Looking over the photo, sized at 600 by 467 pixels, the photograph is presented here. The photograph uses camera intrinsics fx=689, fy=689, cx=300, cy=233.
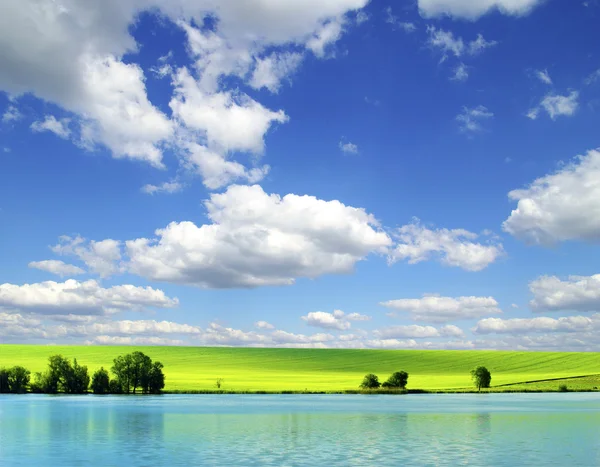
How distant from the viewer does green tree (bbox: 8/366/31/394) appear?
477ft

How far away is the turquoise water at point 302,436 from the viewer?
1903 inches

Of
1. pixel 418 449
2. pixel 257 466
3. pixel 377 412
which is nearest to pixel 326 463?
pixel 257 466

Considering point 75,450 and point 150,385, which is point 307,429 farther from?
point 150,385

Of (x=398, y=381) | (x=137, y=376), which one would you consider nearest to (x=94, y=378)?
(x=137, y=376)

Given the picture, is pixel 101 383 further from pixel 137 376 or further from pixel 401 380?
pixel 401 380

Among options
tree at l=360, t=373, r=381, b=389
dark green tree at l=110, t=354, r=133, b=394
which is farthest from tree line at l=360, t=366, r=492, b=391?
dark green tree at l=110, t=354, r=133, b=394

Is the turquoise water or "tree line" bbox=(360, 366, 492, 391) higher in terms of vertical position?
"tree line" bbox=(360, 366, 492, 391)

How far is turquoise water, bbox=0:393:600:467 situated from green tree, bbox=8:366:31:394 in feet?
156

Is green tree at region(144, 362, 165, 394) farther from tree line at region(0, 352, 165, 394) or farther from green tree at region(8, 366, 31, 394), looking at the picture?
green tree at region(8, 366, 31, 394)

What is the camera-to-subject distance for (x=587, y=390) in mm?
155000

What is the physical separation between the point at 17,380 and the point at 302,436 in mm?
102974

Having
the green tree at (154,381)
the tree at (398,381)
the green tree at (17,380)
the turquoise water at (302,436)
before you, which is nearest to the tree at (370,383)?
the tree at (398,381)

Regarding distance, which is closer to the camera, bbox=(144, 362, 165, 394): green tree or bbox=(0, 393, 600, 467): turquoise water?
bbox=(0, 393, 600, 467): turquoise water

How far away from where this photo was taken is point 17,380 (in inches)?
5733
